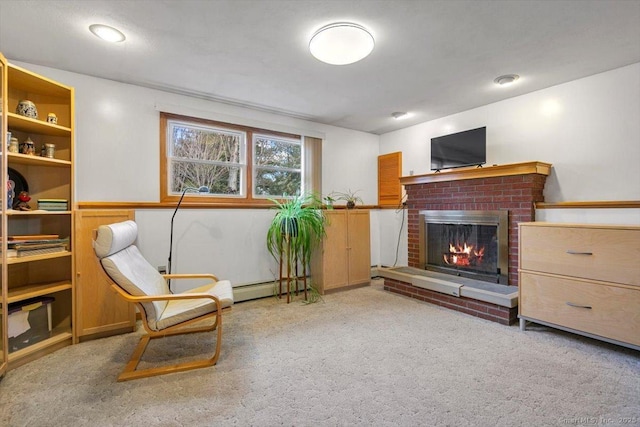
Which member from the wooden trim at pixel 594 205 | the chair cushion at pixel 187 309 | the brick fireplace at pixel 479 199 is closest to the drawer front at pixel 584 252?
the brick fireplace at pixel 479 199

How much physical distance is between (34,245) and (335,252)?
287 cm

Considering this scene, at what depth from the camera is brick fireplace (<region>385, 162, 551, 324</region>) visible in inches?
116

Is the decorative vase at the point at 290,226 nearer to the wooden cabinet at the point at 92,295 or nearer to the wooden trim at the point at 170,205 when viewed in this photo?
the wooden trim at the point at 170,205

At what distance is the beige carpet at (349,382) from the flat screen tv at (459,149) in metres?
1.88

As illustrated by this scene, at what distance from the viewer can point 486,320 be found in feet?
9.21

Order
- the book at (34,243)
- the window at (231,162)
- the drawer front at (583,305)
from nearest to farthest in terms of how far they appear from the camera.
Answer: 1. the drawer front at (583,305)
2. the book at (34,243)
3. the window at (231,162)

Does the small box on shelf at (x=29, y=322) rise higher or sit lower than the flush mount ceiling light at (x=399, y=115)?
lower

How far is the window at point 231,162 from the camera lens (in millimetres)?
3238

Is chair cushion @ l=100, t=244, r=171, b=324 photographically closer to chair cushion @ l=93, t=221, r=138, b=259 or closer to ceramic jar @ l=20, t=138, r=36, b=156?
chair cushion @ l=93, t=221, r=138, b=259

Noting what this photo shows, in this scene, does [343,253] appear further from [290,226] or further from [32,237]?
[32,237]

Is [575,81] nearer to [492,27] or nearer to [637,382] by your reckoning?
[492,27]

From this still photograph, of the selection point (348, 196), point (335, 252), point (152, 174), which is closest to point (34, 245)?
point (152, 174)

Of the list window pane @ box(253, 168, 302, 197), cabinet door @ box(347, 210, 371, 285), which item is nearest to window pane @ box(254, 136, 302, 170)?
window pane @ box(253, 168, 302, 197)

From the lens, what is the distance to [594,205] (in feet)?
8.84
